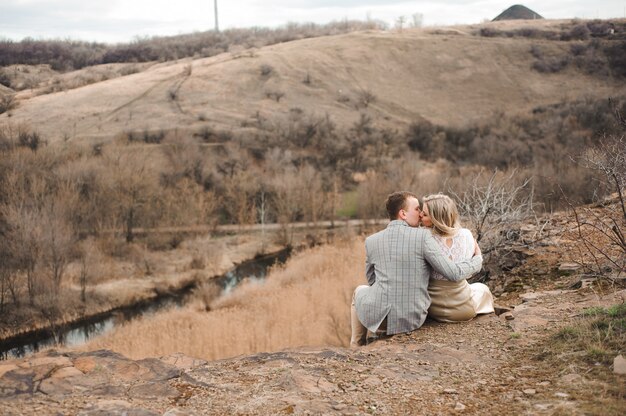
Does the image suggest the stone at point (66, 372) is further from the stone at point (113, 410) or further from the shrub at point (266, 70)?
the shrub at point (266, 70)

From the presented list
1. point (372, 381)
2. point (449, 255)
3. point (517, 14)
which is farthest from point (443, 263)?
point (517, 14)

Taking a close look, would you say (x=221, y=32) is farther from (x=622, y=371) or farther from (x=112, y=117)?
(x=622, y=371)

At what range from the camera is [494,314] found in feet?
20.4

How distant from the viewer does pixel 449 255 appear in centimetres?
562

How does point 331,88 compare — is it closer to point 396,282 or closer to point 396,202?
point 396,202

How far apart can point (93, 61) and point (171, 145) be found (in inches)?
1176

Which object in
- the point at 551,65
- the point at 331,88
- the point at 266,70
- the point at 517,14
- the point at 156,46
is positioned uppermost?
the point at 517,14

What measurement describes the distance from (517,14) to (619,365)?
257 ft

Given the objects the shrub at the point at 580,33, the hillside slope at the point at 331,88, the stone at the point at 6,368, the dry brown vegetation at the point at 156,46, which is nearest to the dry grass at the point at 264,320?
the stone at the point at 6,368

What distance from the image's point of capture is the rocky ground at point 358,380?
4168 mm

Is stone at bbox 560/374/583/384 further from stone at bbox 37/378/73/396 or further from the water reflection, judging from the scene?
the water reflection

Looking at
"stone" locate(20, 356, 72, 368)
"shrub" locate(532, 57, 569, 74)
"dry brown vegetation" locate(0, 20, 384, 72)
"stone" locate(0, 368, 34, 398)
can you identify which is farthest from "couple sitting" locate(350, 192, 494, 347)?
"shrub" locate(532, 57, 569, 74)

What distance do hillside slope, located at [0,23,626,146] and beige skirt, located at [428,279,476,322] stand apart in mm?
35325

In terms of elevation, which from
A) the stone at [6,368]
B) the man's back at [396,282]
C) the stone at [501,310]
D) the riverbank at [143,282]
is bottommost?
the riverbank at [143,282]
